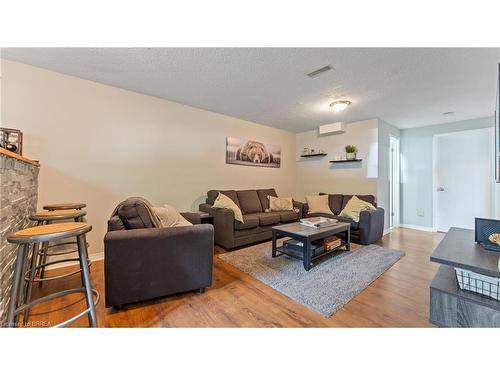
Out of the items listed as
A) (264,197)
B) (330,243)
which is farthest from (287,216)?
(330,243)

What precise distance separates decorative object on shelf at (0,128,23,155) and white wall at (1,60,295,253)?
12.7 inches

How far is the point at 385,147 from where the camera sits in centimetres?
413

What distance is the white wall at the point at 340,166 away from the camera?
3.94 meters

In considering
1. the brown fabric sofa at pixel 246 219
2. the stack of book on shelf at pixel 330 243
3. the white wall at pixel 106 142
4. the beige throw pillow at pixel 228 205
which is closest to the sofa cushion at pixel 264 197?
the brown fabric sofa at pixel 246 219

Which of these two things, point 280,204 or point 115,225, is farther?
point 280,204

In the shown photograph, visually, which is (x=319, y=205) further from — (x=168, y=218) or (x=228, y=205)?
(x=168, y=218)

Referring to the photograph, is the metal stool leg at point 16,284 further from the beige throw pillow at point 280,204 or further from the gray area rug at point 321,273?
the beige throw pillow at point 280,204

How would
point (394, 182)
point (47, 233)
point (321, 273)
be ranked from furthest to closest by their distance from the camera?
point (394, 182), point (321, 273), point (47, 233)

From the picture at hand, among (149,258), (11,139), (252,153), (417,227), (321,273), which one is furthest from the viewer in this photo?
(417,227)

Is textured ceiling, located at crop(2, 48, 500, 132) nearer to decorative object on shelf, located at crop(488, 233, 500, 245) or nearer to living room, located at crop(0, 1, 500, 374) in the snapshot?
living room, located at crop(0, 1, 500, 374)

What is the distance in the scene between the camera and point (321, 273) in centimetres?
220

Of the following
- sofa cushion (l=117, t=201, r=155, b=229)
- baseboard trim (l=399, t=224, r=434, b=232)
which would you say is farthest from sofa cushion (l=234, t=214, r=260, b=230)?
baseboard trim (l=399, t=224, r=434, b=232)

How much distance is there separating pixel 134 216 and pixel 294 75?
7.28ft
